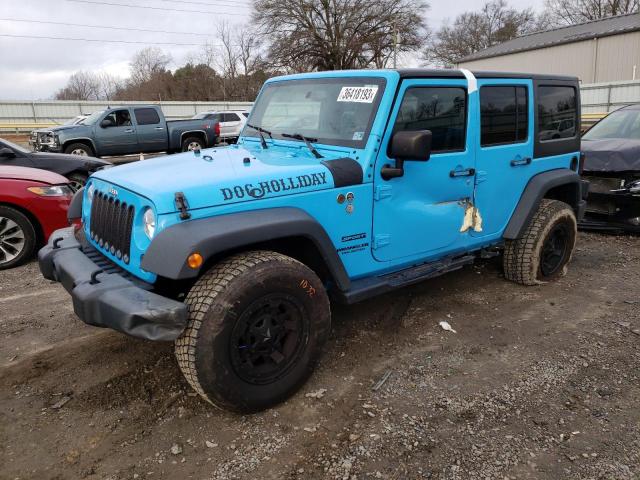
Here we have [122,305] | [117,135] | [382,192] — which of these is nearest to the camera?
[122,305]

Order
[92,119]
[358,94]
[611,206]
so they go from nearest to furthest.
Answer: [358,94] < [611,206] < [92,119]

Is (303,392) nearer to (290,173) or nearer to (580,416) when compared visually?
(290,173)

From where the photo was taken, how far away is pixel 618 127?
7.37 metres

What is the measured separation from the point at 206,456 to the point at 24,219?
13.7 feet

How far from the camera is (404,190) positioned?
3.43m

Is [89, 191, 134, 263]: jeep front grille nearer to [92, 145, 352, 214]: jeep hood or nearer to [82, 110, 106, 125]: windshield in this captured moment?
[92, 145, 352, 214]: jeep hood

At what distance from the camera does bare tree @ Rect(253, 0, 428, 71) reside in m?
36.0

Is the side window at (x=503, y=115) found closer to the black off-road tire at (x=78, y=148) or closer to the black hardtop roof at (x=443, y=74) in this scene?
the black hardtop roof at (x=443, y=74)

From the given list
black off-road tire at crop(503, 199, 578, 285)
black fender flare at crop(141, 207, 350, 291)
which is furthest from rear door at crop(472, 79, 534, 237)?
black fender flare at crop(141, 207, 350, 291)

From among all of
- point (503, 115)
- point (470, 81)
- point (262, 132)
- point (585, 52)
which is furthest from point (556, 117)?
point (585, 52)

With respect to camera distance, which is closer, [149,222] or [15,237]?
[149,222]

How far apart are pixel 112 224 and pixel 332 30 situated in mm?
37159

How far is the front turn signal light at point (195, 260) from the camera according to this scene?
8.06ft

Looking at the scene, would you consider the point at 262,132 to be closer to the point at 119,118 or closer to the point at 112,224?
the point at 112,224
